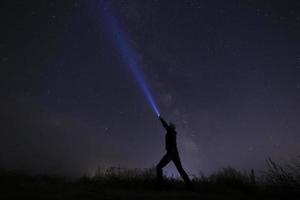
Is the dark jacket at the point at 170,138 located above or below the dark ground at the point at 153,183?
above

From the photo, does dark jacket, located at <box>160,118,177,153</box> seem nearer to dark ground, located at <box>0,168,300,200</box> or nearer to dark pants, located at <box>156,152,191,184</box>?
dark pants, located at <box>156,152,191,184</box>

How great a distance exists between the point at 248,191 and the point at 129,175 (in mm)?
3854

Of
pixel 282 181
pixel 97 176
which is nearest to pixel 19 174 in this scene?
pixel 97 176

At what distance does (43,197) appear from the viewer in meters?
4.89

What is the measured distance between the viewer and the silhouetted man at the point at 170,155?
827cm

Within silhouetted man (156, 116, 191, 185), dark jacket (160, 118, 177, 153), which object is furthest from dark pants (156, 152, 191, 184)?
dark jacket (160, 118, 177, 153)

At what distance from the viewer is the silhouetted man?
8.27 meters

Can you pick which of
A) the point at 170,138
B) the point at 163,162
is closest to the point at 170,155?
the point at 163,162

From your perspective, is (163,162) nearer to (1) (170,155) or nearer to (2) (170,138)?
(1) (170,155)

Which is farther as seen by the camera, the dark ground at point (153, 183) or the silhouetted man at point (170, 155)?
the silhouetted man at point (170, 155)

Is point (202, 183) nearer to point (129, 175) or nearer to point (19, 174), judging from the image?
point (129, 175)

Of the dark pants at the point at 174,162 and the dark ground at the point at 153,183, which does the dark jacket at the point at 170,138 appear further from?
the dark ground at the point at 153,183

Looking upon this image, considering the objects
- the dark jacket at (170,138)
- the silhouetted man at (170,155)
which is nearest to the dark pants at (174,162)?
the silhouetted man at (170,155)

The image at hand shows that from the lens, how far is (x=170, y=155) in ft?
27.6
